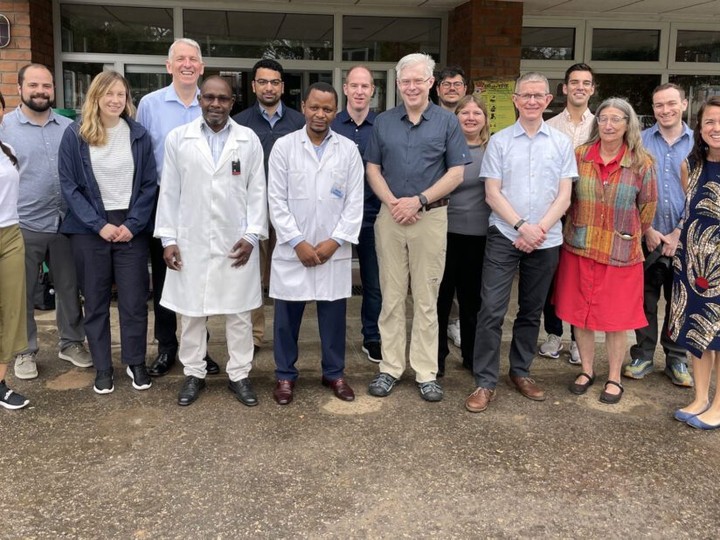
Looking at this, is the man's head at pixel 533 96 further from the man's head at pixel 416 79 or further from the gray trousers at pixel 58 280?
the gray trousers at pixel 58 280

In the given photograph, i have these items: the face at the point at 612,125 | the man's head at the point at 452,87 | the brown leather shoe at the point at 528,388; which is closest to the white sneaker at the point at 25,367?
the brown leather shoe at the point at 528,388

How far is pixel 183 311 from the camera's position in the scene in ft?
12.6

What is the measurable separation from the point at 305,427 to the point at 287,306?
0.75 metres

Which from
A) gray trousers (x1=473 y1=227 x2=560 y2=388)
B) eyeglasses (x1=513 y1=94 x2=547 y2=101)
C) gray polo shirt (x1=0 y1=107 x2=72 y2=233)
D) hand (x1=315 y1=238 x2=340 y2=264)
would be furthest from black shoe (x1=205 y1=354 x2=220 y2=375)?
eyeglasses (x1=513 y1=94 x2=547 y2=101)

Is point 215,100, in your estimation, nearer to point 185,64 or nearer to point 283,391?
point 185,64

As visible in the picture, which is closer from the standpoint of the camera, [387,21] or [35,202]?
[35,202]

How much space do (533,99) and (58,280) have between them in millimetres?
3344

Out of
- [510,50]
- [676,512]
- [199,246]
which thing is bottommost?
[676,512]

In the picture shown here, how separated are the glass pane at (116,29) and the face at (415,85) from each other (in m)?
4.44

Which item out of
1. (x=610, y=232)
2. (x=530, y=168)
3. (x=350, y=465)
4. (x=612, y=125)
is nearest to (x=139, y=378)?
(x=350, y=465)

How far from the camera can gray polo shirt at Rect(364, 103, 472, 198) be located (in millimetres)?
3844

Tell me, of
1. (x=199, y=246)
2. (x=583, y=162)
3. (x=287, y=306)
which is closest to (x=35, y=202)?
(x=199, y=246)

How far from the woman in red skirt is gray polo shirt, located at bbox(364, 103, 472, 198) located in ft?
2.69

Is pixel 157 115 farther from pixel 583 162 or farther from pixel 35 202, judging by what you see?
pixel 583 162
